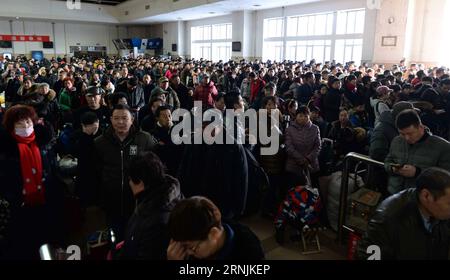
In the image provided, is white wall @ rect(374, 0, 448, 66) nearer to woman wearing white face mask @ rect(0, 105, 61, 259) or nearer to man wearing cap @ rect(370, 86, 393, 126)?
man wearing cap @ rect(370, 86, 393, 126)

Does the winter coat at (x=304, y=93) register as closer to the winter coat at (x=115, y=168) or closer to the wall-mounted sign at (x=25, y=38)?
the winter coat at (x=115, y=168)

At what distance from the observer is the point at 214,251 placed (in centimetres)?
159

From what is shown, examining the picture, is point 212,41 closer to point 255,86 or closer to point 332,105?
point 255,86

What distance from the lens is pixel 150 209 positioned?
1.94 metres

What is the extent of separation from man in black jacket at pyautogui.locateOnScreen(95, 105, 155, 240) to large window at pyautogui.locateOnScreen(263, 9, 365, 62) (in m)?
16.2

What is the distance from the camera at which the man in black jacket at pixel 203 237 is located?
60.1 inches

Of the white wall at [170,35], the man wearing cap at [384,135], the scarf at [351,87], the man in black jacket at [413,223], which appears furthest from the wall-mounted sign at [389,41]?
the white wall at [170,35]

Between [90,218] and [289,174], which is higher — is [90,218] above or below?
below

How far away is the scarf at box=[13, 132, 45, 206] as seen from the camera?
3064 mm

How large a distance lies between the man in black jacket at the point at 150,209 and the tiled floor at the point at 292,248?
1.92 meters

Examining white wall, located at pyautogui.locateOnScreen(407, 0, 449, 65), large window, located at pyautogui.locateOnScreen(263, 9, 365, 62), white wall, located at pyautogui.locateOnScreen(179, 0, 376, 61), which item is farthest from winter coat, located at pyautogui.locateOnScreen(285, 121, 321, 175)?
large window, located at pyautogui.locateOnScreen(263, 9, 365, 62)

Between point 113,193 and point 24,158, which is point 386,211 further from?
point 24,158

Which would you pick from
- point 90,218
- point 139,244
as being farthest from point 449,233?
point 90,218
